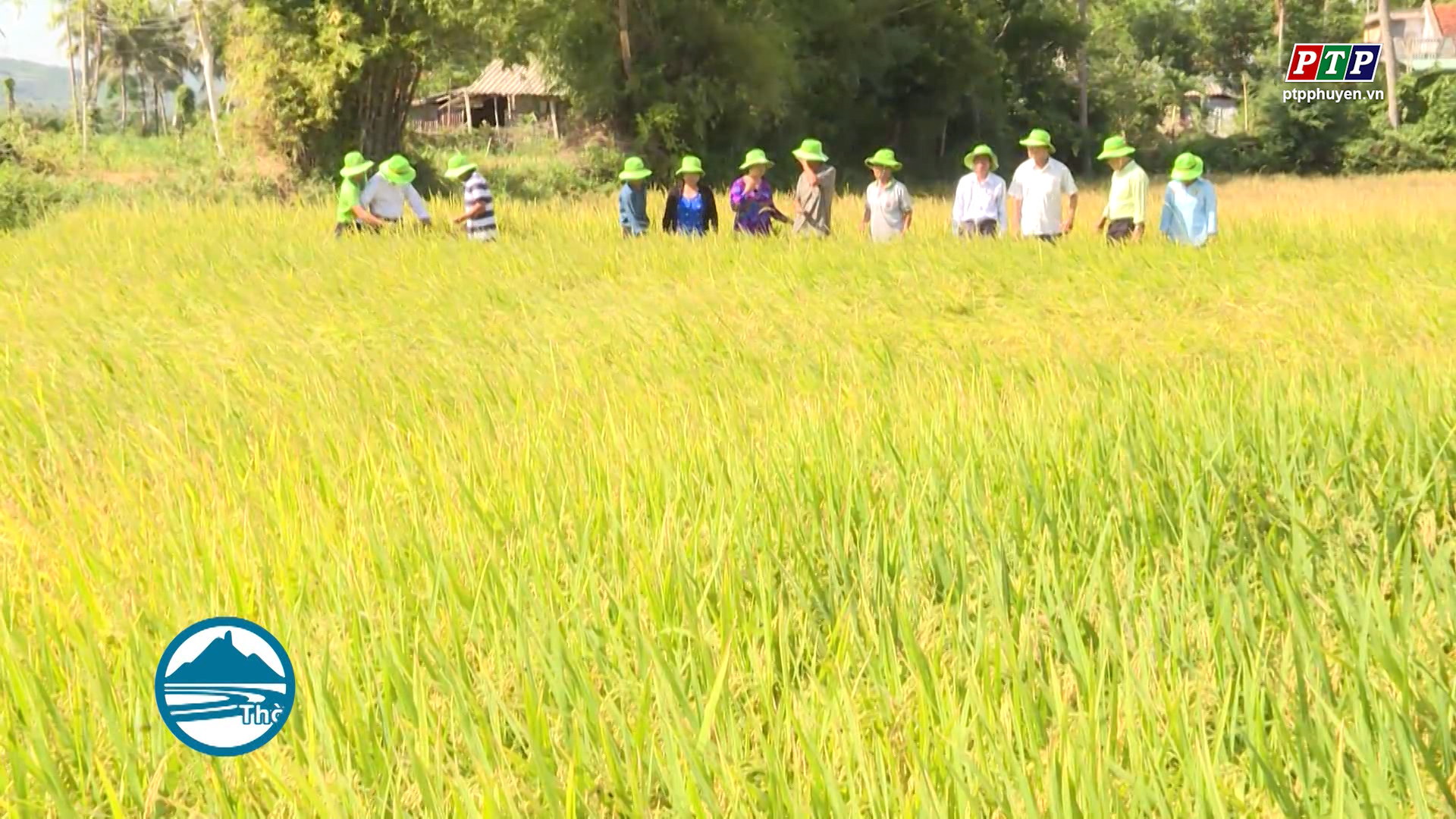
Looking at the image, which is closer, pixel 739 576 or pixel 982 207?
pixel 739 576

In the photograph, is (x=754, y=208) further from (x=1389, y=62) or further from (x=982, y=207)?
(x=1389, y=62)

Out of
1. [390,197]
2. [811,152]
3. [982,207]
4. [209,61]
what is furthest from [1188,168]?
[209,61]

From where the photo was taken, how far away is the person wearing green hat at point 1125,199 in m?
9.07

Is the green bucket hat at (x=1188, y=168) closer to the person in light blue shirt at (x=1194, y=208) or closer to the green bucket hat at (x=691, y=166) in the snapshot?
the person in light blue shirt at (x=1194, y=208)

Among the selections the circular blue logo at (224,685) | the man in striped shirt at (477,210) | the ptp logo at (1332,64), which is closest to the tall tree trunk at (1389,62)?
the ptp logo at (1332,64)

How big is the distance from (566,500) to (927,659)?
129 cm

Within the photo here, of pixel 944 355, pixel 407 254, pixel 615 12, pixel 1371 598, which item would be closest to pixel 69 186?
pixel 615 12

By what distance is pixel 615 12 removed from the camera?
1066 inches

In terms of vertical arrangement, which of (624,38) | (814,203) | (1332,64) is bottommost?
(814,203)

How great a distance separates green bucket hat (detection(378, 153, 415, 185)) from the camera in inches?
394

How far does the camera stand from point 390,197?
10.5 meters

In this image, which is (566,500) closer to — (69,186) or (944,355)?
(944,355)

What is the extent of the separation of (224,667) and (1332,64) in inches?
2050

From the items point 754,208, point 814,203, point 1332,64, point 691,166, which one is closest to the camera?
point 814,203
